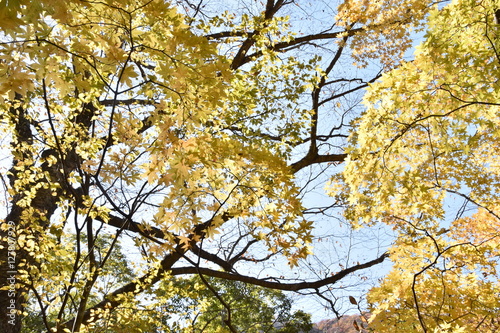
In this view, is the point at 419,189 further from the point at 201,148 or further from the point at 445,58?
the point at 201,148

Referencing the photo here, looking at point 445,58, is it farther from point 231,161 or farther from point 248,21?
point 248,21

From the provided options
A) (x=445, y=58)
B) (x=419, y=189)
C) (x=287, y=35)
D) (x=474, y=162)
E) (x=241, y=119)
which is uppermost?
(x=287, y=35)

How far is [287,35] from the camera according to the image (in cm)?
516

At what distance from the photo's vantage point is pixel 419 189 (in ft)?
10.6

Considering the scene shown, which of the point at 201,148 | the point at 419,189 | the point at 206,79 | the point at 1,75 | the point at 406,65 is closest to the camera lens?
the point at 1,75

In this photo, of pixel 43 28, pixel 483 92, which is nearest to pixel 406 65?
pixel 483 92

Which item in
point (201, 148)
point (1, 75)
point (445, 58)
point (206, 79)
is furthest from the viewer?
point (445, 58)

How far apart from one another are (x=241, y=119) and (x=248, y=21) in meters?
1.47

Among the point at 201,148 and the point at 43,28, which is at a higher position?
the point at 43,28

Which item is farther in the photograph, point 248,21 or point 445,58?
point 248,21

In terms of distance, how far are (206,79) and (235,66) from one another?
435 centimetres

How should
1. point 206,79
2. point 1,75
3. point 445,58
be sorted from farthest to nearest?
point 445,58
point 206,79
point 1,75

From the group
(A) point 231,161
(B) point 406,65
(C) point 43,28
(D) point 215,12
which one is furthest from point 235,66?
(C) point 43,28

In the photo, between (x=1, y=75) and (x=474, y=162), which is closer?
(x=1, y=75)
